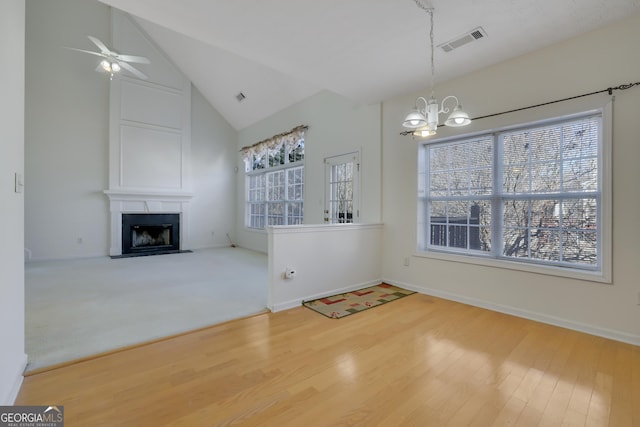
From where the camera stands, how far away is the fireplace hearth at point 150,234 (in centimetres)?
645

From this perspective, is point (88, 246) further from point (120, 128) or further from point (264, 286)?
point (264, 286)

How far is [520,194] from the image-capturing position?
3057 millimetres

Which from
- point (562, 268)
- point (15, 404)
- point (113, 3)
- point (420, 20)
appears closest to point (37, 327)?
point (15, 404)

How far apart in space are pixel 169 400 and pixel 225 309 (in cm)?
148

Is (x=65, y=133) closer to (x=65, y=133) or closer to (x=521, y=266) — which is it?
(x=65, y=133)

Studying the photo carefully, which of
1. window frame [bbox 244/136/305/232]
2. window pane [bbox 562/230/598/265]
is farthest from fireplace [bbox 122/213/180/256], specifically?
window pane [bbox 562/230/598/265]

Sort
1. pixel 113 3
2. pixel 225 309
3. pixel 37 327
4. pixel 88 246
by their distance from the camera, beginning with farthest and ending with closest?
pixel 88 246 < pixel 225 309 < pixel 37 327 < pixel 113 3

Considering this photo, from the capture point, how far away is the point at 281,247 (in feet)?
10.2

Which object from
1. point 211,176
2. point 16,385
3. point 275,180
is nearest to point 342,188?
point 275,180

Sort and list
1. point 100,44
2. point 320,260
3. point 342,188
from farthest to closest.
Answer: point 342,188, point 100,44, point 320,260

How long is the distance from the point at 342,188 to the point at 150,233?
5024 mm

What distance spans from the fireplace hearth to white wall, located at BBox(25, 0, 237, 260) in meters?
0.40

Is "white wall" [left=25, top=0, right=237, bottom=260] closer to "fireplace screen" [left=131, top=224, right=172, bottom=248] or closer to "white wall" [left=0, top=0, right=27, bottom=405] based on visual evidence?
"fireplace screen" [left=131, top=224, right=172, bottom=248]

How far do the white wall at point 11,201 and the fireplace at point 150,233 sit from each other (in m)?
5.08
